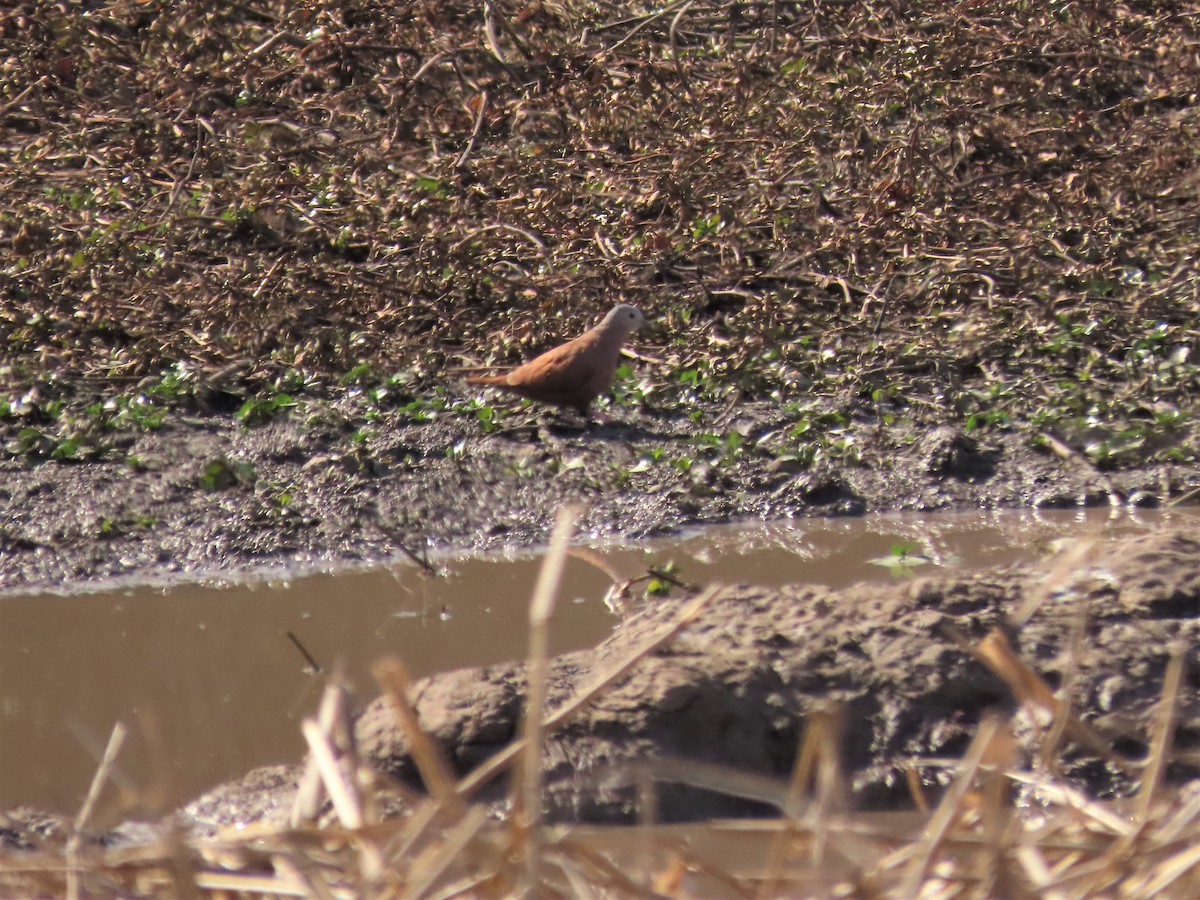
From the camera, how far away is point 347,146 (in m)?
9.45

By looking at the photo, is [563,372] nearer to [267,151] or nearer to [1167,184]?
[267,151]

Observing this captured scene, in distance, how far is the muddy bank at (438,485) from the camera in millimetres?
5832

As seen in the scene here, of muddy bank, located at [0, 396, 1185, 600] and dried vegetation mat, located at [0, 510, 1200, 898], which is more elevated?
dried vegetation mat, located at [0, 510, 1200, 898]

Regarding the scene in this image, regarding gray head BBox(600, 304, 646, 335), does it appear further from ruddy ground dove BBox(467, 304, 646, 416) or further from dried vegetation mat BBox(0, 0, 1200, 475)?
dried vegetation mat BBox(0, 0, 1200, 475)

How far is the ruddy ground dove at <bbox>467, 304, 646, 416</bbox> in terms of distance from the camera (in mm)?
6586

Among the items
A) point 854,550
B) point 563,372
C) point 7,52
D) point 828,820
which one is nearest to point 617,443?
point 563,372

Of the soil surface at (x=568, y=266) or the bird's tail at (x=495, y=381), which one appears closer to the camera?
the soil surface at (x=568, y=266)

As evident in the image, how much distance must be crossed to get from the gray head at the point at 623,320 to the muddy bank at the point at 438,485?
461 millimetres

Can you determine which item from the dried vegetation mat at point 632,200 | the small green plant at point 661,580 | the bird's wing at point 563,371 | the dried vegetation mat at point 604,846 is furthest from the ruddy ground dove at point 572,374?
the dried vegetation mat at point 604,846

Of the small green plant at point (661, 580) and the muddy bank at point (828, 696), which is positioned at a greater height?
the muddy bank at point (828, 696)

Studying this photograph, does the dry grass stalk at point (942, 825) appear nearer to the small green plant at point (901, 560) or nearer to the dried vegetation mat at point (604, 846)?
the dried vegetation mat at point (604, 846)

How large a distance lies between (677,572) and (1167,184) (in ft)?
16.5

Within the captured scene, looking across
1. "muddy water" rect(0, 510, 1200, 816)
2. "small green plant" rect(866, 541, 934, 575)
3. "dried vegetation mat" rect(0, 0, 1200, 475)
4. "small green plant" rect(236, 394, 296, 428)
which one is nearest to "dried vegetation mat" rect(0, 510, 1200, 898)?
"muddy water" rect(0, 510, 1200, 816)

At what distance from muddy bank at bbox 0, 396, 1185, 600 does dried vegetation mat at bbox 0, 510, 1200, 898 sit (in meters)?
4.16
